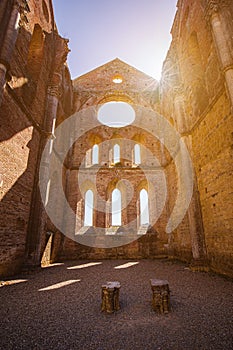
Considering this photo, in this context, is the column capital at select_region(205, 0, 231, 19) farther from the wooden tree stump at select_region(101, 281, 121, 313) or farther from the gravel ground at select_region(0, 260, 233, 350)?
the wooden tree stump at select_region(101, 281, 121, 313)

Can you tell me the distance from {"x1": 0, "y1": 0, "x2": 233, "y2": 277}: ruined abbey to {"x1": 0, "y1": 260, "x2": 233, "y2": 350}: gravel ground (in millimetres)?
2213

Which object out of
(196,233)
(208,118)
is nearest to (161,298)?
(196,233)

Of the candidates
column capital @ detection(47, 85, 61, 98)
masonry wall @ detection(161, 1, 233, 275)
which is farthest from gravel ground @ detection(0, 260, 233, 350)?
column capital @ detection(47, 85, 61, 98)

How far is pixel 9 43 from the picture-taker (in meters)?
5.48

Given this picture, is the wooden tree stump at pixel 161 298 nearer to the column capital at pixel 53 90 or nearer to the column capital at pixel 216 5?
the column capital at pixel 216 5

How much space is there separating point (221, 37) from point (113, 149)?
891 cm

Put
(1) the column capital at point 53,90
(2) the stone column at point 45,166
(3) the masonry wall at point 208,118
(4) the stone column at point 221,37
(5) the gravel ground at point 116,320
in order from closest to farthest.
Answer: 1. (5) the gravel ground at point 116,320
2. (4) the stone column at point 221,37
3. (3) the masonry wall at point 208,118
4. (2) the stone column at point 45,166
5. (1) the column capital at point 53,90

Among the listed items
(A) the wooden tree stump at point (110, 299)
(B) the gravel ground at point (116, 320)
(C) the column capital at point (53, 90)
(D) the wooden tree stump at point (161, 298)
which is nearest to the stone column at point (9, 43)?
(C) the column capital at point (53, 90)

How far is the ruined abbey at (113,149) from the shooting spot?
19.3 ft

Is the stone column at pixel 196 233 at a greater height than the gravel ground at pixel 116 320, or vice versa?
the stone column at pixel 196 233

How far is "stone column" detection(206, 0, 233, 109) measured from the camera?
5316 millimetres

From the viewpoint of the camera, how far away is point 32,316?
2.99 m

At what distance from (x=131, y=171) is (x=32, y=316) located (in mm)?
10005

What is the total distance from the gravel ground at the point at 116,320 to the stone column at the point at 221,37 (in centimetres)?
511
